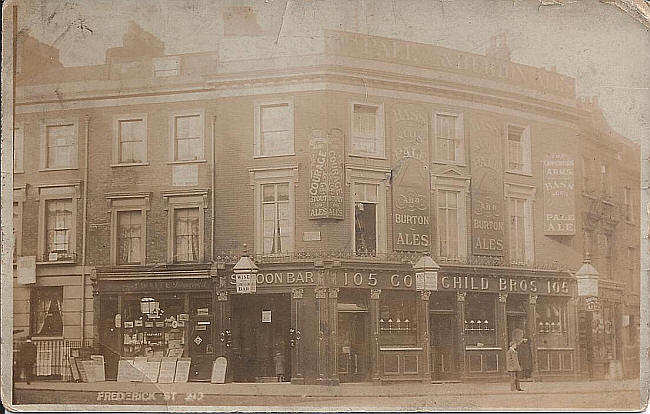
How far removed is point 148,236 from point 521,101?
68.9 inches

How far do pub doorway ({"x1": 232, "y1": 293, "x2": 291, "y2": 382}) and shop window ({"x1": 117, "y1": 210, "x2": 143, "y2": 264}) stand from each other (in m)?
0.47

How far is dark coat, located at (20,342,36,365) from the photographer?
3869 millimetres

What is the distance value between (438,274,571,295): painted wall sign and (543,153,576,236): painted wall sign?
220 millimetres

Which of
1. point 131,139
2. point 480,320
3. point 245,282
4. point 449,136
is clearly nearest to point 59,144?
point 131,139

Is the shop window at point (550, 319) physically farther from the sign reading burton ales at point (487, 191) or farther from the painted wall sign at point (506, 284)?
the sign reading burton ales at point (487, 191)

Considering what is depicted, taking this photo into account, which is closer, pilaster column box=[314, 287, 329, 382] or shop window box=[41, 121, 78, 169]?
pilaster column box=[314, 287, 329, 382]

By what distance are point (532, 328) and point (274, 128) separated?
4.70 ft

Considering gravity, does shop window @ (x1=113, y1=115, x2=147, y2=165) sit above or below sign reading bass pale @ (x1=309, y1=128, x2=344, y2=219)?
above

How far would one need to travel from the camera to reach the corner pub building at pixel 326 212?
3861mm

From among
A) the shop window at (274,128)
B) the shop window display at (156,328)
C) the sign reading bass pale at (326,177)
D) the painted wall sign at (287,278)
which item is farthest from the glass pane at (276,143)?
the shop window display at (156,328)

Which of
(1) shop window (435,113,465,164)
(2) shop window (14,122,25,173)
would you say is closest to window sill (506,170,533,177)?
(1) shop window (435,113,465,164)

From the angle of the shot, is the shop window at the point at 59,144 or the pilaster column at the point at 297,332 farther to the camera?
the shop window at the point at 59,144

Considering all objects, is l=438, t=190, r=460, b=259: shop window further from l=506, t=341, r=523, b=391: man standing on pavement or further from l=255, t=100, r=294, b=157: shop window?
l=255, t=100, r=294, b=157: shop window

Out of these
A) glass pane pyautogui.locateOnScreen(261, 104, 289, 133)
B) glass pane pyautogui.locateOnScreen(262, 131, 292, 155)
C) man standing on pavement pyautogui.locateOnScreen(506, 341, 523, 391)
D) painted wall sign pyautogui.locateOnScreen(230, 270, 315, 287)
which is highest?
glass pane pyautogui.locateOnScreen(261, 104, 289, 133)
